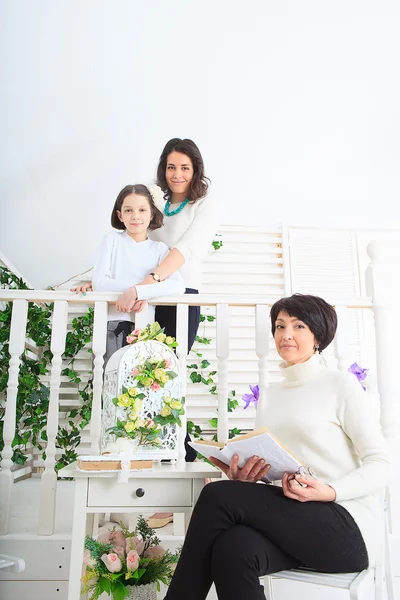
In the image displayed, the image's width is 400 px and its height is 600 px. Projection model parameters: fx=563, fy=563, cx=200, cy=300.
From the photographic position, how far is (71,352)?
3.67 metres

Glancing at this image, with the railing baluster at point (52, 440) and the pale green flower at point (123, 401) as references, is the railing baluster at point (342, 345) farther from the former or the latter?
the railing baluster at point (52, 440)

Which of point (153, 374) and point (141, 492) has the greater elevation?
point (153, 374)

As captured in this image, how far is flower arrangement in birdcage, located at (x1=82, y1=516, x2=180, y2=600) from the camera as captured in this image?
1610mm

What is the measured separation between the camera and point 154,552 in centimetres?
173

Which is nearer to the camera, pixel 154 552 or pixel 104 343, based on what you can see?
pixel 154 552

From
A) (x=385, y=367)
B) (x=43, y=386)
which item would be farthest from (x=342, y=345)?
(x=43, y=386)

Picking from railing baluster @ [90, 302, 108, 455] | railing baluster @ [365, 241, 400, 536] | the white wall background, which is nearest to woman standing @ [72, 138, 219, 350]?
railing baluster @ [90, 302, 108, 455]

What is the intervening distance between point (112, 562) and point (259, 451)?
620 mm

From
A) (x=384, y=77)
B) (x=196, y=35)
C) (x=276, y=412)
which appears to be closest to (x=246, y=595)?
(x=276, y=412)

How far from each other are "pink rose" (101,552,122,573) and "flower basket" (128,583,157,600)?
79 millimetres

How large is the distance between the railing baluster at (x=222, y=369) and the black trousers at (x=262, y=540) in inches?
23.1

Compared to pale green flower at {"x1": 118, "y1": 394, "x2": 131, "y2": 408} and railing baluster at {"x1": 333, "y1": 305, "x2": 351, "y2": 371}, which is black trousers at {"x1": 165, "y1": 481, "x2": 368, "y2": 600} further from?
railing baluster at {"x1": 333, "y1": 305, "x2": 351, "y2": 371}

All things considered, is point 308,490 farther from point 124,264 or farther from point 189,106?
point 189,106

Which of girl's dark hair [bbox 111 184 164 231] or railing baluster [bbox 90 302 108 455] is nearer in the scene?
railing baluster [bbox 90 302 108 455]
